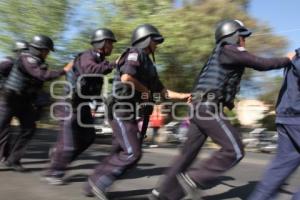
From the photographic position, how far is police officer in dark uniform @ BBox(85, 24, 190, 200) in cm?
529

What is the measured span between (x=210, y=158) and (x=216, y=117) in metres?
0.39

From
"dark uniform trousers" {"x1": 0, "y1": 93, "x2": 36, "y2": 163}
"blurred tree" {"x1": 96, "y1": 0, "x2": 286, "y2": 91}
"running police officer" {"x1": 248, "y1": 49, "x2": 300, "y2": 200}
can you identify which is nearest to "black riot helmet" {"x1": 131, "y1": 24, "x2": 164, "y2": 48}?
"running police officer" {"x1": 248, "y1": 49, "x2": 300, "y2": 200}

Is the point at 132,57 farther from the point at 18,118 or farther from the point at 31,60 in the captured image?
the point at 18,118

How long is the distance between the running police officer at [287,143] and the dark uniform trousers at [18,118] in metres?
3.48

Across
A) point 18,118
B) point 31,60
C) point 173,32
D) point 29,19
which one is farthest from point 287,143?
point 173,32

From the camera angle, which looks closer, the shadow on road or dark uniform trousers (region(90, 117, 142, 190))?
dark uniform trousers (region(90, 117, 142, 190))

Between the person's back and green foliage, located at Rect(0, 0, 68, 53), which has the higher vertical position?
green foliage, located at Rect(0, 0, 68, 53)

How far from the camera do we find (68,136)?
615 cm

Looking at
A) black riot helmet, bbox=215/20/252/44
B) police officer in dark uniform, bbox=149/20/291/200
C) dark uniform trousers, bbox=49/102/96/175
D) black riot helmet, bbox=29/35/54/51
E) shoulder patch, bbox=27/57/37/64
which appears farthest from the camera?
black riot helmet, bbox=29/35/54/51

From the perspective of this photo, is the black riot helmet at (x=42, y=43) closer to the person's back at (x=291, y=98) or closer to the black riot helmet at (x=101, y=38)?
the black riot helmet at (x=101, y=38)

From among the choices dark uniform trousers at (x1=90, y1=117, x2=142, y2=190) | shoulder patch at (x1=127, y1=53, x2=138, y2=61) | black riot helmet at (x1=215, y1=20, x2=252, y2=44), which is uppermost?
black riot helmet at (x1=215, y1=20, x2=252, y2=44)

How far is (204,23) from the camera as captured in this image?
17.2 metres

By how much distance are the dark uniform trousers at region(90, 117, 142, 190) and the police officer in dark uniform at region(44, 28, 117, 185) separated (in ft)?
2.50

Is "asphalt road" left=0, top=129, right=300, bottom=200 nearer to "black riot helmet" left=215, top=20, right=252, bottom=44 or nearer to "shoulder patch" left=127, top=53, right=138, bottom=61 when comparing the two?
"shoulder patch" left=127, top=53, right=138, bottom=61
